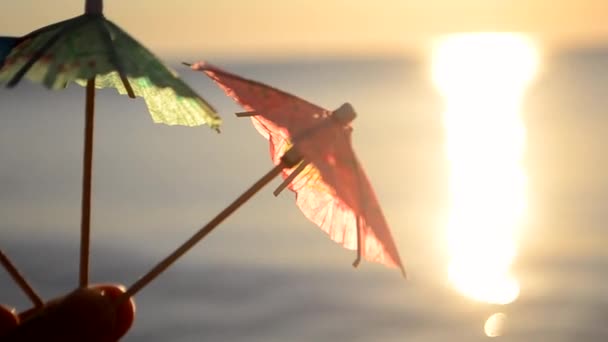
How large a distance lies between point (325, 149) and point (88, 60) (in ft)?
1.20

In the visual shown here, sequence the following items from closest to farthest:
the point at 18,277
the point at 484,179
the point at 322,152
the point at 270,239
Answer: the point at 18,277
the point at 322,152
the point at 270,239
the point at 484,179

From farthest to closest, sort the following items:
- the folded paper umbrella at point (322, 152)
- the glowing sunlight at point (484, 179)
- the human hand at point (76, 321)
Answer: the glowing sunlight at point (484, 179) < the folded paper umbrella at point (322, 152) < the human hand at point (76, 321)

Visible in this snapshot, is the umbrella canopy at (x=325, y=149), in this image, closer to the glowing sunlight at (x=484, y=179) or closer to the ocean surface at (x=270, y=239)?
the ocean surface at (x=270, y=239)

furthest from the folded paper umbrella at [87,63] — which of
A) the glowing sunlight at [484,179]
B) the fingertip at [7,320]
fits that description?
the glowing sunlight at [484,179]

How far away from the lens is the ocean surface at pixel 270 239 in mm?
7234

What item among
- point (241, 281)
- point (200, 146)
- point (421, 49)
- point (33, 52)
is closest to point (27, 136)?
point (200, 146)

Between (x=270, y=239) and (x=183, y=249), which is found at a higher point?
(x=270, y=239)

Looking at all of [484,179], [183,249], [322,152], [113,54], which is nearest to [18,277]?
[183,249]

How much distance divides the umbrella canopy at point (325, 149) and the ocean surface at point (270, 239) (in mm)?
4828

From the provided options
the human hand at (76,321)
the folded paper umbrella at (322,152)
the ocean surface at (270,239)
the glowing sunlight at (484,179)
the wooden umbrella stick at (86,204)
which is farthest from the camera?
the glowing sunlight at (484,179)

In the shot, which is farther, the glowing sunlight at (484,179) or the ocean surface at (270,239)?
the glowing sunlight at (484,179)

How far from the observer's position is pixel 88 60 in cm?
176

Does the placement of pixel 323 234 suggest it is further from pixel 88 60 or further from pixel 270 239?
pixel 88 60

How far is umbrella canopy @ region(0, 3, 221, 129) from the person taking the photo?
1742 mm
